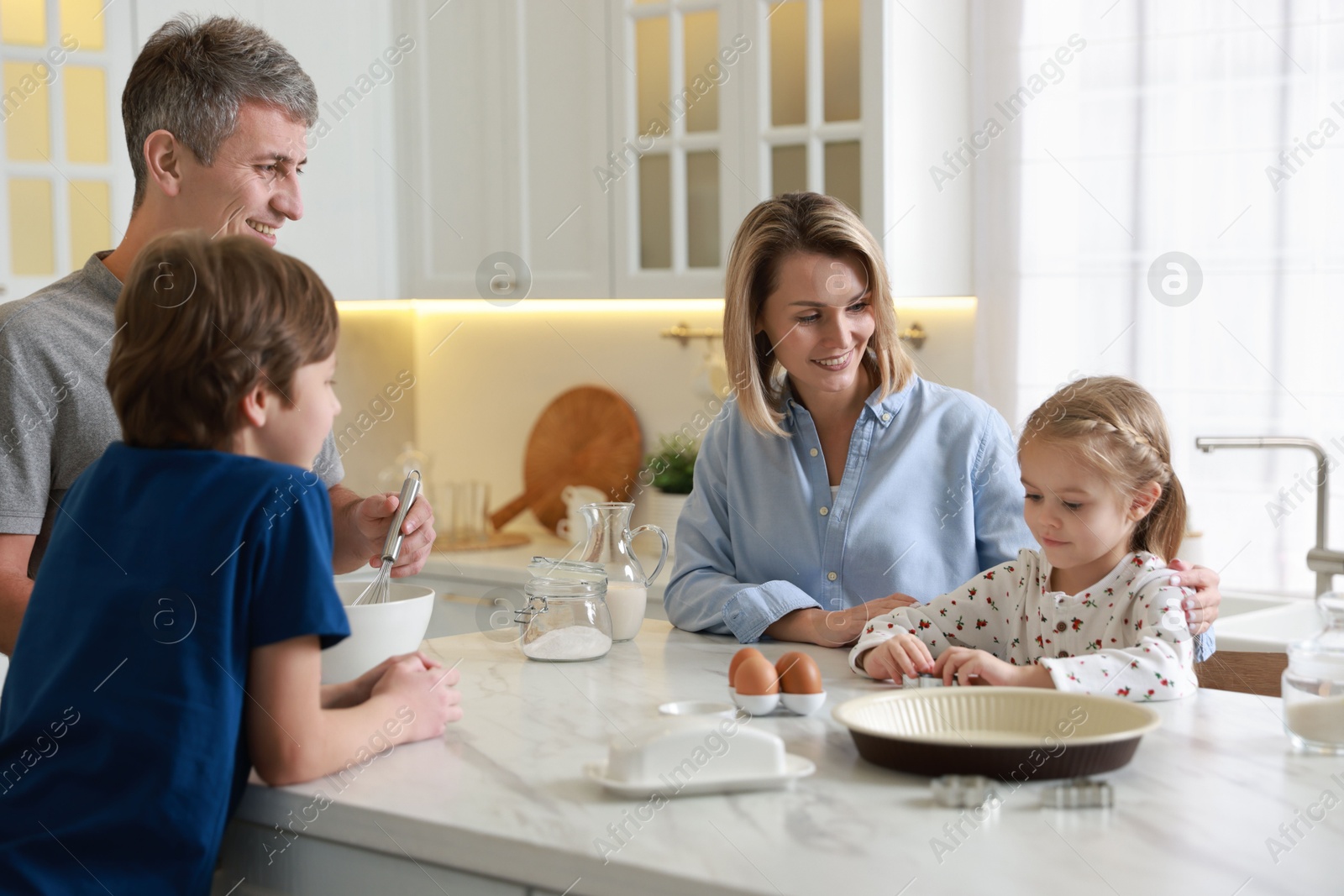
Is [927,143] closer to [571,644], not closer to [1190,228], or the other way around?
[1190,228]

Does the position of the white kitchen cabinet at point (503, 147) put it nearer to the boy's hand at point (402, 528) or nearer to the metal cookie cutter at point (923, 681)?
the boy's hand at point (402, 528)

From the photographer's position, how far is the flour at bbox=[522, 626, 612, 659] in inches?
58.8

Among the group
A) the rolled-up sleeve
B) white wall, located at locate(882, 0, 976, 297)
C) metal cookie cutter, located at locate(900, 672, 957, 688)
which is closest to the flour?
the rolled-up sleeve

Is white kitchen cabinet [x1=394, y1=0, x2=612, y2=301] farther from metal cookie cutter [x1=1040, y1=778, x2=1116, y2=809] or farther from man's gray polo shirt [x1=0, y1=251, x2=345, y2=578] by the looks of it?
metal cookie cutter [x1=1040, y1=778, x2=1116, y2=809]

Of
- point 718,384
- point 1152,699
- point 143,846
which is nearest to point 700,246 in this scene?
point 718,384

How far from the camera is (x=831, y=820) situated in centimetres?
94

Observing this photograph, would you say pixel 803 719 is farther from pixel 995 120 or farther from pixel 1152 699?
pixel 995 120

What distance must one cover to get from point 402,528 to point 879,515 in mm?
660

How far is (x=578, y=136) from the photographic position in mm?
3082

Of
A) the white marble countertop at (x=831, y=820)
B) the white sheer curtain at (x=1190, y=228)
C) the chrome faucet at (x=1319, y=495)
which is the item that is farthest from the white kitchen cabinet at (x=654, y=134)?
the white marble countertop at (x=831, y=820)

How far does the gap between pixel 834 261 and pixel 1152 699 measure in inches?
30.1

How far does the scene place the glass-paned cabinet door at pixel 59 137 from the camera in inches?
102

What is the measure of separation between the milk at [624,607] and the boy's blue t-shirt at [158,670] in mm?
619

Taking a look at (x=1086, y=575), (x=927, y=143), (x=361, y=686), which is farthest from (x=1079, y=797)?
(x=927, y=143)
